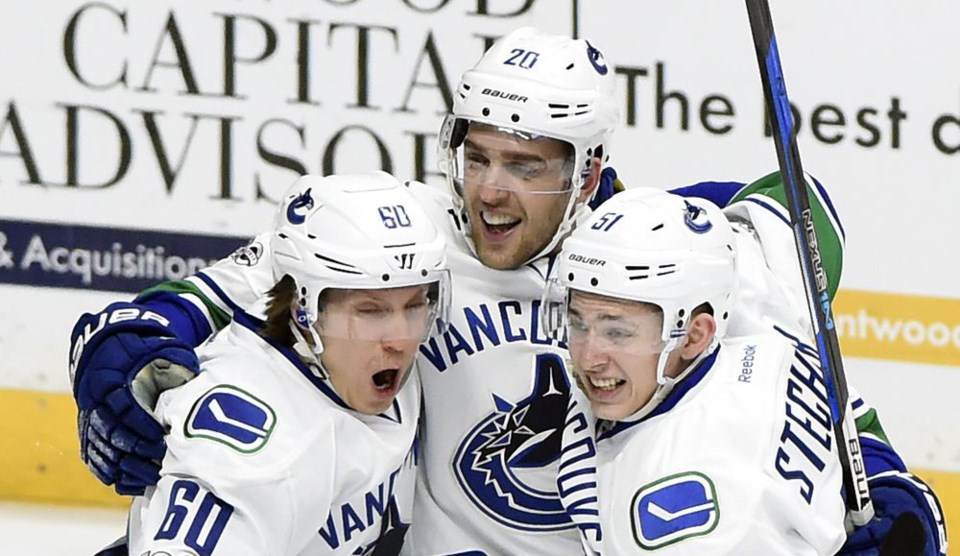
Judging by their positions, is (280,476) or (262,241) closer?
(280,476)

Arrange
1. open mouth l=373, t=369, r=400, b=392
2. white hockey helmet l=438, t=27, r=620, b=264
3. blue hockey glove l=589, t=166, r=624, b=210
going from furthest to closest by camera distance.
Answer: blue hockey glove l=589, t=166, r=624, b=210
white hockey helmet l=438, t=27, r=620, b=264
open mouth l=373, t=369, r=400, b=392

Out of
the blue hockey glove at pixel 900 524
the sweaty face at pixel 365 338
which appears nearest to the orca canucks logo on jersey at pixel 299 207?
the sweaty face at pixel 365 338

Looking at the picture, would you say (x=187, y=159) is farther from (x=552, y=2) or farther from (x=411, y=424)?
(x=411, y=424)

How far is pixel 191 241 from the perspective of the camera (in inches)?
164

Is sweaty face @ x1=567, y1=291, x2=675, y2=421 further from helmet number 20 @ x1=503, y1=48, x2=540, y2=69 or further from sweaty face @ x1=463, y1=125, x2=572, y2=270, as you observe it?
helmet number 20 @ x1=503, y1=48, x2=540, y2=69

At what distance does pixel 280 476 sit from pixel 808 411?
0.72 m

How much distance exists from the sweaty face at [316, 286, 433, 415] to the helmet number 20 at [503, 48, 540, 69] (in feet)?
1.29

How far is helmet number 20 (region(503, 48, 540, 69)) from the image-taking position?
2953mm

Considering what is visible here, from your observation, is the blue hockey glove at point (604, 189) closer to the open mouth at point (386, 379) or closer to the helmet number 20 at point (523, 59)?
the helmet number 20 at point (523, 59)

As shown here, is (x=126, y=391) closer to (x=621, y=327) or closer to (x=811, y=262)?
(x=621, y=327)

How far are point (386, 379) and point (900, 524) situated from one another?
0.74 m

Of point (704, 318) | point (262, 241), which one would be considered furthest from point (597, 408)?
point (262, 241)

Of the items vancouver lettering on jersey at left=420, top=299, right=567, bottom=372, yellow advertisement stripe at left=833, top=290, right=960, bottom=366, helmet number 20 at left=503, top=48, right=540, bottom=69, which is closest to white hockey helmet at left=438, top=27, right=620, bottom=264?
helmet number 20 at left=503, top=48, right=540, bottom=69

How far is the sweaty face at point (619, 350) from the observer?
270 cm
